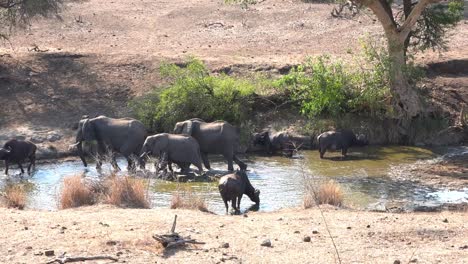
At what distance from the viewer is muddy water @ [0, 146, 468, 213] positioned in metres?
18.4

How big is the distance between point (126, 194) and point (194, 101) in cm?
969

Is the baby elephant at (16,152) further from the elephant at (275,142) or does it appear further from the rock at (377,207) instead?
the rock at (377,207)

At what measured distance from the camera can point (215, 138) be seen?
897 inches

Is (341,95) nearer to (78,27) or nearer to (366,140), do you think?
(366,140)

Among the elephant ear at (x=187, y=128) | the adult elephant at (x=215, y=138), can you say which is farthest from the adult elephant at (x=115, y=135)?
the adult elephant at (x=215, y=138)

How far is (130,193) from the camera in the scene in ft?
52.9

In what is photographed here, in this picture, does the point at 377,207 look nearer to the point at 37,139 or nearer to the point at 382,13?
the point at 382,13

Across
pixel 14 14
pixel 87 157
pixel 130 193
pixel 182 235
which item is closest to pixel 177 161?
pixel 87 157

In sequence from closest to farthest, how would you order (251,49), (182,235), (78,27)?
(182,235), (251,49), (78,27)

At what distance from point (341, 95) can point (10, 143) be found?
30.8 feet

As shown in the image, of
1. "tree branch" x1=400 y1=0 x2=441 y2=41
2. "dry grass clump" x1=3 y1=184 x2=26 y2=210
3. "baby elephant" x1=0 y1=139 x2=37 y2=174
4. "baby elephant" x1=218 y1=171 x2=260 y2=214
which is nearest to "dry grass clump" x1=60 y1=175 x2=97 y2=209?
"dry grass clump" x1=3 y1=184 x2=26 y2=210

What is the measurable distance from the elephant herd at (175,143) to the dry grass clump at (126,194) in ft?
15.3

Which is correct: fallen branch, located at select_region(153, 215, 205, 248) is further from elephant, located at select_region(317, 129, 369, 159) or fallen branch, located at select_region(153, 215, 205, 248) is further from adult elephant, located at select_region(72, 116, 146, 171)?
elephant, located at select_region(317, 129, 369, 159)

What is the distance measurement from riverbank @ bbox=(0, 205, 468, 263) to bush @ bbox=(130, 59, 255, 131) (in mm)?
10421
